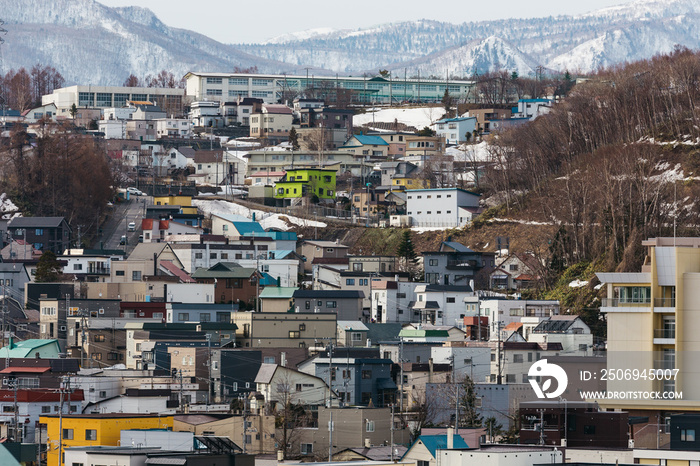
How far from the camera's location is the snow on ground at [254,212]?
6669cm

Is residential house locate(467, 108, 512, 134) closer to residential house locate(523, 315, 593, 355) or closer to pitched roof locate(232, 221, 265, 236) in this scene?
pitched roof locate(232, 221, 265, 236)

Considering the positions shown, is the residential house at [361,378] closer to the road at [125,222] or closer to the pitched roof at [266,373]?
the pitched roof at [266,373]

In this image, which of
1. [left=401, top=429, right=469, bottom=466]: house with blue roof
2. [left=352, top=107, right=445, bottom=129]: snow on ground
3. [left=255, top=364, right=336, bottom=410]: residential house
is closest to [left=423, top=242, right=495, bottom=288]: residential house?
[left=255, top=364, right=336, bottom=410]: residential house

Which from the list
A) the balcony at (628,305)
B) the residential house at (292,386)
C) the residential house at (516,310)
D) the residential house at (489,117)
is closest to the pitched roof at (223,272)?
the residential house at (516,310)

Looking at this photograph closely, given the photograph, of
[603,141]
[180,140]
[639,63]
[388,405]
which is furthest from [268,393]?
[180,140]

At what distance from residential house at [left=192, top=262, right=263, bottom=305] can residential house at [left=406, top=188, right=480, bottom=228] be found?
12641 mm

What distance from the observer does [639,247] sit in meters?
48.6

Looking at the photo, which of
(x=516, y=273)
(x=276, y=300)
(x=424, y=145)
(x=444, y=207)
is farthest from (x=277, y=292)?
(x=424, y=145)

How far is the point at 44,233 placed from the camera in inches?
2446

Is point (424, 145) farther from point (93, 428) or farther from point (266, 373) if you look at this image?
point (93, 428)

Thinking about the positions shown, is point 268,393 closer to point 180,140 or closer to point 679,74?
point 679,74

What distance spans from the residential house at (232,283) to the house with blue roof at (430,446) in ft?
92.1

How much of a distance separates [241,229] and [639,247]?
2169 centimetres

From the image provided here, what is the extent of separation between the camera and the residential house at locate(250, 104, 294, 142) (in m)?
89.3
